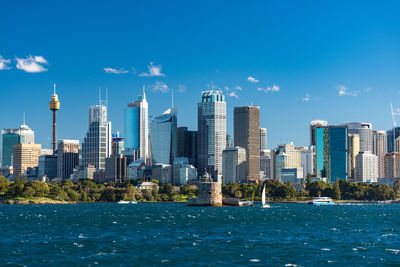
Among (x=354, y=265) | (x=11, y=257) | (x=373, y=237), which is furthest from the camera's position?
(x=373, y=237)

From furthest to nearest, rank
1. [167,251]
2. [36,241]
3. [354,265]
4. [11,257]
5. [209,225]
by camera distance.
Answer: [209,225], [36,241], [167,251], [11,257], [354,265]

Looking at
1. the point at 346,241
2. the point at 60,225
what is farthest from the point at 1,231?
the point at 346,241

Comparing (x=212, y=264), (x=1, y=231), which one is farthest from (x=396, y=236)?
(x=1, y=231)

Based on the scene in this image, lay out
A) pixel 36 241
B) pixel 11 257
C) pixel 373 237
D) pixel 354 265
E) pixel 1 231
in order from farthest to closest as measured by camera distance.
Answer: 1. pixel 1 231
2. pixel 373 237
3. pixel 36 241
4. pixel 11 257
5. pixel 354 265

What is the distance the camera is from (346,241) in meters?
100

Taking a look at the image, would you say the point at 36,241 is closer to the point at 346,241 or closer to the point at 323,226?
the point at 346,241

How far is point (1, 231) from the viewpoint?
116438 millimetres

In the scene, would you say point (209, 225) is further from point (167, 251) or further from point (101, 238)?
point (167, 251)

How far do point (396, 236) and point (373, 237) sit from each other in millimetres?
5157

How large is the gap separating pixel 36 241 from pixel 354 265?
48308mm

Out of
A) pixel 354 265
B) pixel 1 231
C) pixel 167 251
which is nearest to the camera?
pixel 354 265

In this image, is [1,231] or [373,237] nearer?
→ [373,237]

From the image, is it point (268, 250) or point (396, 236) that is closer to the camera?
point (268, 250)

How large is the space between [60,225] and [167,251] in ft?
172
